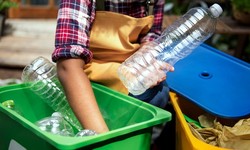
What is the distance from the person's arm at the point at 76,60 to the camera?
1229mm

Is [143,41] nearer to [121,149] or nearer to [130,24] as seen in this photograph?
[130,24]

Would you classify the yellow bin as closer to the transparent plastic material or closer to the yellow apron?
the yellow apron

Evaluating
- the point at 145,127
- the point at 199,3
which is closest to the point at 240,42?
the point at 199,3

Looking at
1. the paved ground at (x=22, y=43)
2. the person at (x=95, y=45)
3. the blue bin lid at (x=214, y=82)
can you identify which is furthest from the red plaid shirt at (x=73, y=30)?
the paved ground at (x=22, y=43)

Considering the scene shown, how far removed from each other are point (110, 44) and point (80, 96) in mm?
302

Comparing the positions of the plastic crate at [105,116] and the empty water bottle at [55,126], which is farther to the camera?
the empty water bottle at [55,126]

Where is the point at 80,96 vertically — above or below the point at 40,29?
above

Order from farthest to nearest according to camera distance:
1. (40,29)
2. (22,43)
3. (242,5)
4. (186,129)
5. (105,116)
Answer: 1. (40,29)
2. (22,43)
3. (242,5)
4. (105,116)
5. (186,129)

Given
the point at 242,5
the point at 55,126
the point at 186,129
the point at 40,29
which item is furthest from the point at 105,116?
the point at 40,29

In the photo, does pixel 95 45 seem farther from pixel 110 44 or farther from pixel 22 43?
pixel 22 43

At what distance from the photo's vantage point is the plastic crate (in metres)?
1.03

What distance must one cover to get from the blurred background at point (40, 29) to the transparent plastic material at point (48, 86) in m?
1.07

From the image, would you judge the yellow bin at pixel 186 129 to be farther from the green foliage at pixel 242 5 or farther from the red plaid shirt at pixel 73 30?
the green foliage at pixel 242 5

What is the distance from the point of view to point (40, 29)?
4.14 metres
